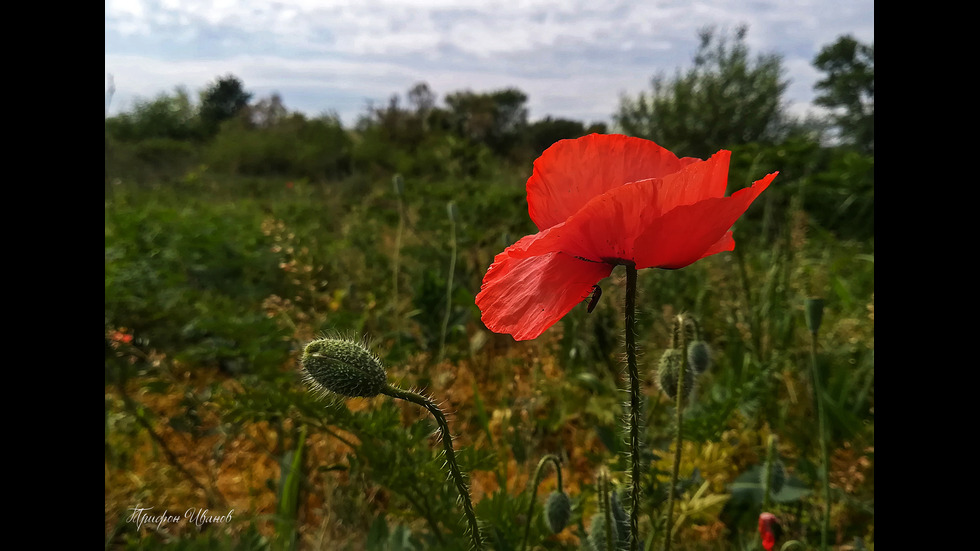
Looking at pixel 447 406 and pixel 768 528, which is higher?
pixel 447 406

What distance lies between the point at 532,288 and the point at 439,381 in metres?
1.11

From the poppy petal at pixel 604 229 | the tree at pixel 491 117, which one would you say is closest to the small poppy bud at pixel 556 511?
the poppy petal at pixel 604 229

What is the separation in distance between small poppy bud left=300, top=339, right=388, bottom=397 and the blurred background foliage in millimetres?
128

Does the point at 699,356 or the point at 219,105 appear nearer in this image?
the point at 699,356

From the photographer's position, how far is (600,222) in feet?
1.78

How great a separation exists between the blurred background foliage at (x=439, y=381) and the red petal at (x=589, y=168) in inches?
13.2

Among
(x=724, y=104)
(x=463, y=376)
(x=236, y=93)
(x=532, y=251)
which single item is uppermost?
(x=236, y=93)

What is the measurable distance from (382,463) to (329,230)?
4037 mm

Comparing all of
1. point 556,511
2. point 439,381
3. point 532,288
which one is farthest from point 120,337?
point 532,288

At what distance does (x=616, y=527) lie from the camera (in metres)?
0.78

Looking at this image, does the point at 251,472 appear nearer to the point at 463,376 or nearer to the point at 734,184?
the point at 463,376

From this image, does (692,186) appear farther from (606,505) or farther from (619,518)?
(619,518)

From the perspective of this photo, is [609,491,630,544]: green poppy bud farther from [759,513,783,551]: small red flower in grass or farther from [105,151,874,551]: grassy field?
[759,513,783,551]: small red flower in grass

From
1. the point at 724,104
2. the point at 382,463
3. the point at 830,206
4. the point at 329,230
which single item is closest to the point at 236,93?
the point at 329,230
